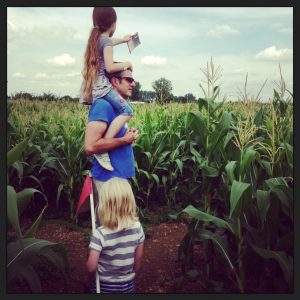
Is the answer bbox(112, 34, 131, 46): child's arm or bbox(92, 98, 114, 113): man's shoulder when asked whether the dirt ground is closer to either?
bbox(92, 98, 114, 113): man's shoulder

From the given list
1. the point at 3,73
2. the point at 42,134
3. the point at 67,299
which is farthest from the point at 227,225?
the point at 42,134

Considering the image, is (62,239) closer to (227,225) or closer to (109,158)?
(109,158)

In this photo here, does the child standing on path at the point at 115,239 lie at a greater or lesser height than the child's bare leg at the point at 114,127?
lesser

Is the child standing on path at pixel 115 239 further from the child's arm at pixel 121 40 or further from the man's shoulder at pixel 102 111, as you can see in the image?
the child's arm at pixel 121 40

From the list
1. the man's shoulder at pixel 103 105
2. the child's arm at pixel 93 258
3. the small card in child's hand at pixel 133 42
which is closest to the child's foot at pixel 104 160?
the man's shoulder at pixel 103 105

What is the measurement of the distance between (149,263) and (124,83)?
3.90 feet

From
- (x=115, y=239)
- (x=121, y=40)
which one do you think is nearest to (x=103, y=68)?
(x=121, y=40)

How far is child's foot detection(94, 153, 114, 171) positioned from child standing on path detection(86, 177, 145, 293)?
0.14m

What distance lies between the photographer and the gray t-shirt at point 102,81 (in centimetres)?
214

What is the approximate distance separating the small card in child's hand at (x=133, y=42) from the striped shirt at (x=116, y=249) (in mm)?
900

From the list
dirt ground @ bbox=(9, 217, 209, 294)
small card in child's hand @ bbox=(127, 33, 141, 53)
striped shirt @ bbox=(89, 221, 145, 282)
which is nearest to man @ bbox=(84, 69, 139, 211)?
small card in child's hand @ bbox=(127, 33, 141, 53)

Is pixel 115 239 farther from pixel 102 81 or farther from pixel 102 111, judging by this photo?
pixel 102 81

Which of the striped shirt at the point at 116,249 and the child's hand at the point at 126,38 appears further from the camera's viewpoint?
the child's hand at the point at 126,38

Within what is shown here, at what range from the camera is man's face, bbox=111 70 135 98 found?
217 centimetres
